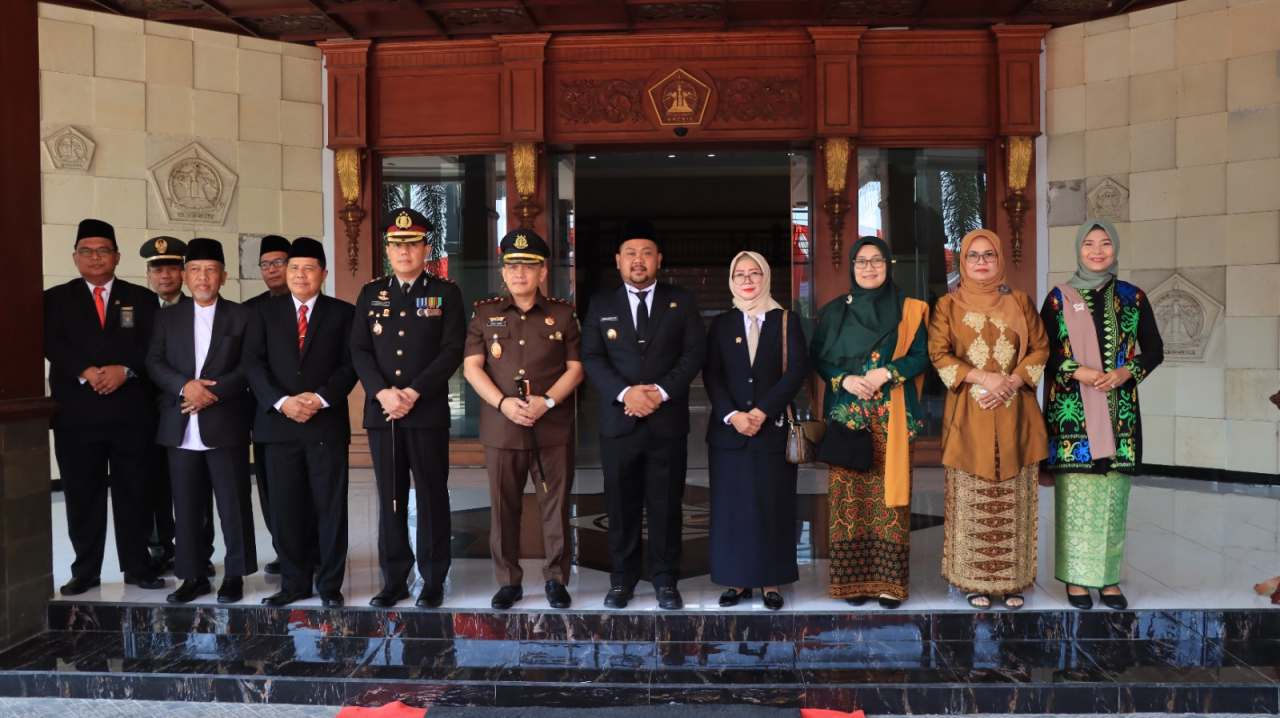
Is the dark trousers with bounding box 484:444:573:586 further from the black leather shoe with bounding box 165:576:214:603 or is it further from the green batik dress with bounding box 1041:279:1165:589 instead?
the green batik dress with bounding box 1041:279:1165:589

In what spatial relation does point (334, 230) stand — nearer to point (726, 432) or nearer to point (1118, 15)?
point (726, 432)

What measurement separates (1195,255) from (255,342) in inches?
249

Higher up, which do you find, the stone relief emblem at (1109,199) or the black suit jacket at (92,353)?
the stone relief emblem at (1109,199)

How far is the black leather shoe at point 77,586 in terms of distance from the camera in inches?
155

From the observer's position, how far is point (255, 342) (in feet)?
12.8

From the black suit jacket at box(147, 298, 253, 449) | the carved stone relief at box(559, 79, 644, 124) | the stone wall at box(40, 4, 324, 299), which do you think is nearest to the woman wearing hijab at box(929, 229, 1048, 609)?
the black suit jacket at box(147, 298, 253, 449)

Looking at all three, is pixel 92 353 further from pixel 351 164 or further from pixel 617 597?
pixel 351 164

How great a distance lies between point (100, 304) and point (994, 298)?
3.97 meters

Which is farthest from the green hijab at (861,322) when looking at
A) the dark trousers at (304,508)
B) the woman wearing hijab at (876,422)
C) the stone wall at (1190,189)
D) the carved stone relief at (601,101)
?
the stone wall at (1190,189)

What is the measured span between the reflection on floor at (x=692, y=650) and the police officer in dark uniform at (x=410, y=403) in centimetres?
24

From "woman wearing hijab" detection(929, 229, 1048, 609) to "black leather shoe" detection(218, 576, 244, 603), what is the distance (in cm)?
299

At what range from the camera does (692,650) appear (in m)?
3.50

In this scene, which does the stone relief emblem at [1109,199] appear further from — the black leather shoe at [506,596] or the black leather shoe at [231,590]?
the black leather shoe at [231,590]

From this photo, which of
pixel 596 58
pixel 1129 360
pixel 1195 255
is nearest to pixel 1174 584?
pixel 1129 360
